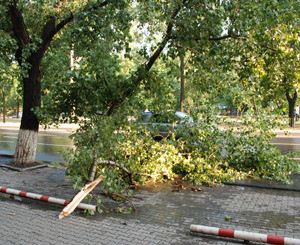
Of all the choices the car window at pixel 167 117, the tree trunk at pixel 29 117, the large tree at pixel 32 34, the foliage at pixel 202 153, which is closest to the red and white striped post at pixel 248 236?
the foliage at pixel 202 153

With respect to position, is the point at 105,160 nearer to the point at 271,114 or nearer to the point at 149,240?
the point at 149,240

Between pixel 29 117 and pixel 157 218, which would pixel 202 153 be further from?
pixel 29 117

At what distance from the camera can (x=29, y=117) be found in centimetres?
1000

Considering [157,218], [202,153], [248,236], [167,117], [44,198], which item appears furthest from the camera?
[202,153]

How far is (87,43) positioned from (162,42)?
11.1 ft

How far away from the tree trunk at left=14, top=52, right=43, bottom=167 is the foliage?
3546mm

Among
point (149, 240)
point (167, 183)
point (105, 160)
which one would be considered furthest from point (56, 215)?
point (167, 183)

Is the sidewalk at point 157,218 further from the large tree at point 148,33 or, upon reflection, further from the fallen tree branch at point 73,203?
the large tree at point 148,33

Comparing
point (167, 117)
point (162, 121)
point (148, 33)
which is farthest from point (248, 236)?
point (148, 33)

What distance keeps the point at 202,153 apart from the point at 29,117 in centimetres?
576

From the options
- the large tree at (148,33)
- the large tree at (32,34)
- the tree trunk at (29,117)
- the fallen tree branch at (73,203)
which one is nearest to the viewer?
the fallen tree branch at (73,203)

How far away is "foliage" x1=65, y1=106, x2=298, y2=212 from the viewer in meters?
7.90

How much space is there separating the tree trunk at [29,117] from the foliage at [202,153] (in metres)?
3.55

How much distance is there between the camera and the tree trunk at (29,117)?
9.99 meters
